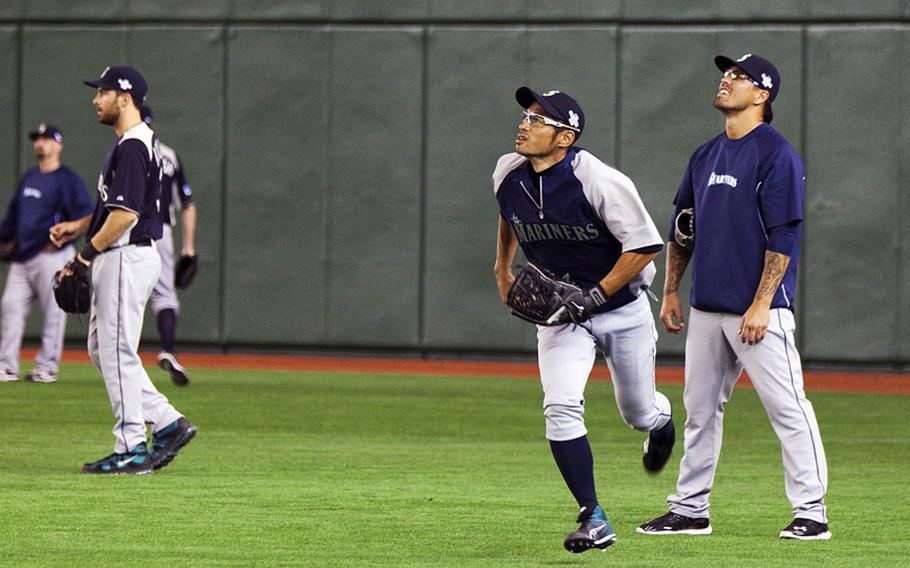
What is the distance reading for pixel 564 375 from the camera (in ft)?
24.8

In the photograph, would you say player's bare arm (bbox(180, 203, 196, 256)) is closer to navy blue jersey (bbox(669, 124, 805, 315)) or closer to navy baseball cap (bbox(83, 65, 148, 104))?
navy baseball cap (bbox(83, 65, 148, 104))

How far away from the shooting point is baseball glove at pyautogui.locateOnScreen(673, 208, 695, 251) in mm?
8203

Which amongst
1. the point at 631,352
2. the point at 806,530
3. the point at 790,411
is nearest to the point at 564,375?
the point at 631,352

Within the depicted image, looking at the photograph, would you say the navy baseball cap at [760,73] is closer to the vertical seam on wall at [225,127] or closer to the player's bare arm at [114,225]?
the player's bare arm at [114,225]

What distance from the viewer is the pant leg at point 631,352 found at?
8.01 metres

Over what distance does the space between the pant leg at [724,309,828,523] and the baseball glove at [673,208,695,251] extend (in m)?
0.55

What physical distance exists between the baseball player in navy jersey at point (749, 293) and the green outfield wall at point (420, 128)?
1204 centimetres

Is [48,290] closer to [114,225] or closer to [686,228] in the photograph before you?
[114,225]

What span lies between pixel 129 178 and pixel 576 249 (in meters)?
3.26

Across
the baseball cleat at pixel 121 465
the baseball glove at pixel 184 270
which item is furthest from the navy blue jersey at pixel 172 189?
the baseball cleat at pixel 121 465

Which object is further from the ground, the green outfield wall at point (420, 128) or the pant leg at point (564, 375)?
the green outfield wall at point (420, 128)

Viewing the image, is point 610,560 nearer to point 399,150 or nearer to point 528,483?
point 528,483

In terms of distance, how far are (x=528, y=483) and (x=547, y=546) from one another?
2.38m

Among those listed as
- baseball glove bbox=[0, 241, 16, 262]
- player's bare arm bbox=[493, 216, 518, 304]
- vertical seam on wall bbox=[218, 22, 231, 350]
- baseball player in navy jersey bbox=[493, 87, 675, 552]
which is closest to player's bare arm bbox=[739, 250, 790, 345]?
baseball player in navy jersey bbox=[493, 87, 675, 552]
